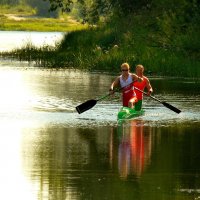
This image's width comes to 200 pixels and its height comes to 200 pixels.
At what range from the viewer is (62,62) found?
46375 millimetres

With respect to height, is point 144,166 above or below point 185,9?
below

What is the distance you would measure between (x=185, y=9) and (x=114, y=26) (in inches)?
347

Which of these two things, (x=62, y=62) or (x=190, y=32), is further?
(x=62, y=62)

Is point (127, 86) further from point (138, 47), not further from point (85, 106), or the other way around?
point (138, 47)

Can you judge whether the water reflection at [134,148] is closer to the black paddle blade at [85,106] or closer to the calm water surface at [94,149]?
the calm water surface at [94,149]

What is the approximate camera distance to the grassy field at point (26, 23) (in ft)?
484

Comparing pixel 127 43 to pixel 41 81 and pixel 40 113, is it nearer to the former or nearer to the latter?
pixel 41 81

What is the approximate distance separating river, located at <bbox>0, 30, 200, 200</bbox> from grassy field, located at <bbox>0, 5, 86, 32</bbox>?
11274 centimetres

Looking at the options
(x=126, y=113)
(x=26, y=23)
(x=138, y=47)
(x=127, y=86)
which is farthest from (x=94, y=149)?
(x=26, y=23)

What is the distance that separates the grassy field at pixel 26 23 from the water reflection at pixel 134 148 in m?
117

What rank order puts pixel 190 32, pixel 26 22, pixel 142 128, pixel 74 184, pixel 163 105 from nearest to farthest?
1. pixel 74 184
2. pixel 142 128
3. pixel 163 105
4. pixel 190 32
5. pixel 26 22

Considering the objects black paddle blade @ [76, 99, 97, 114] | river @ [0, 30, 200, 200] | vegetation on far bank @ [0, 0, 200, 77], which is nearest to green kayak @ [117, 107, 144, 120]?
river @ [0, 30, 200, 200]

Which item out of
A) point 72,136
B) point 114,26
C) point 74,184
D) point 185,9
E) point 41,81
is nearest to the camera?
point 74,184

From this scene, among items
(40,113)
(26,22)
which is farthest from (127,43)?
(26,22)
